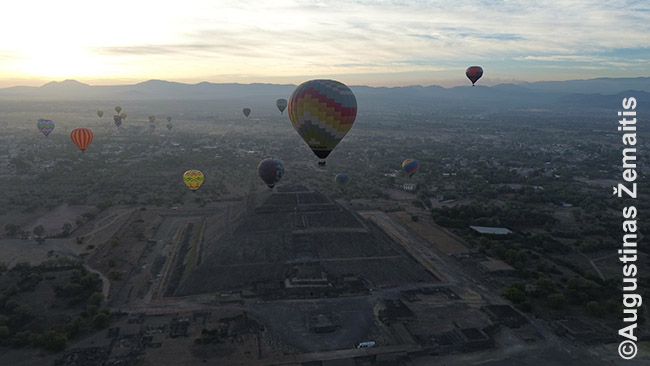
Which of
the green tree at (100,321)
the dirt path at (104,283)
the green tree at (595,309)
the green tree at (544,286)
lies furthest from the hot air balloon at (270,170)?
the green tree at (595,309)

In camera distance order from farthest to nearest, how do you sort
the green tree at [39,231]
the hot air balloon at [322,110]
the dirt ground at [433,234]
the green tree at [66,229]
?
the green tree at [66,229]
the green tree at [39,231]
the dirt ground at [433,234]
the hot air balloon at [322,110]

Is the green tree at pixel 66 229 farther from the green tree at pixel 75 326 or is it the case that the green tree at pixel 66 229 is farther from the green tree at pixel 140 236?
the green tree at pixel 75 326

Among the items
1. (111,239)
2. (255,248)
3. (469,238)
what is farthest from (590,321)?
(111,239)

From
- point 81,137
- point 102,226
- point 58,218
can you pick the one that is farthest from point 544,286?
point 81,137

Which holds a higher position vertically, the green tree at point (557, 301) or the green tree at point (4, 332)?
the green tree at point (4, 332)

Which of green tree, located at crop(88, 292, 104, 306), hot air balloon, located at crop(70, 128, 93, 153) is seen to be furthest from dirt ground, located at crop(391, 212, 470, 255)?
hot air balloon, located at crop(70, 128, 93, 153)

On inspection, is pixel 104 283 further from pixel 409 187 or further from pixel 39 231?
pixel 409 187

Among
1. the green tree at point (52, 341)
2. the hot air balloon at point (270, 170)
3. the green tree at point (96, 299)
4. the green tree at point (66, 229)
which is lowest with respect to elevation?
the green tree at point (52, 341)
